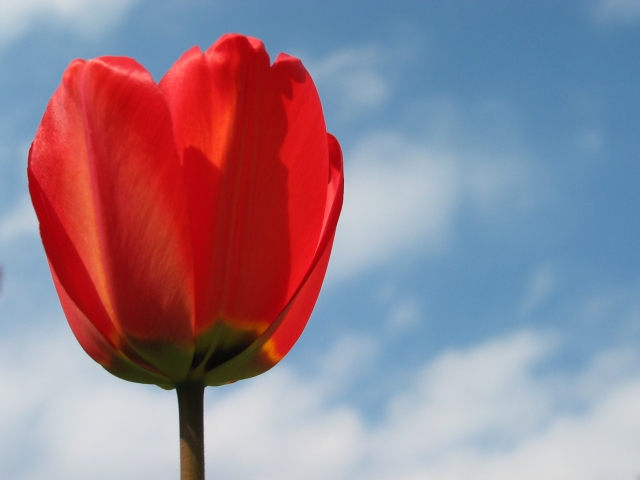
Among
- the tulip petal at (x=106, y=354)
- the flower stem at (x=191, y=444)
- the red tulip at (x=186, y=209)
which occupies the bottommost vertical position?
the flower stem at (x=191, y=444)

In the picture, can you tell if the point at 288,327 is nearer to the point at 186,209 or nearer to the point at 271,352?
the point at 271,352

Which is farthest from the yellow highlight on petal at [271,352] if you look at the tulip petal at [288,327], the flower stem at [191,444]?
the flower stem at [191,444]

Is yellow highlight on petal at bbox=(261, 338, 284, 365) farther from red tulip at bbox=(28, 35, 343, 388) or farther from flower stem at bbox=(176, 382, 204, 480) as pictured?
flower stem at bbox=(176, 382, 204, 480)

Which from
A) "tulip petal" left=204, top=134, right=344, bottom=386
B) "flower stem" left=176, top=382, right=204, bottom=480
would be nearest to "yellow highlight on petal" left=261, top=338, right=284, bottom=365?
"tulip petal" left=204, top=134, right=344, bottom=386

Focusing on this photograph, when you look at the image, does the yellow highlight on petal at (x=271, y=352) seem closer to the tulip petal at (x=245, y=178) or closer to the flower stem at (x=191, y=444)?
the tulip petal at (x=245, y=178)

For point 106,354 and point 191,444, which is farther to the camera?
point 106,354

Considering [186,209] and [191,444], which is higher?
[186,209]

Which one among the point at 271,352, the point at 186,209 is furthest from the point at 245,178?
the point at 271,352
